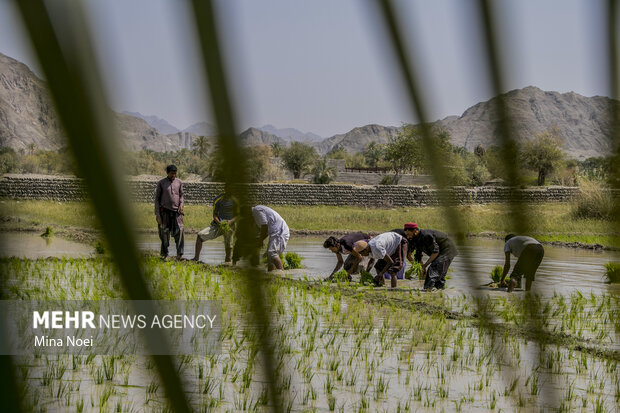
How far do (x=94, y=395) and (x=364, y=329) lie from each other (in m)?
3.48

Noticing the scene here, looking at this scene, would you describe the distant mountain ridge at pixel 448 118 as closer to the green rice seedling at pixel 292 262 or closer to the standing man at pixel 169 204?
the standing man at pixel 169 204

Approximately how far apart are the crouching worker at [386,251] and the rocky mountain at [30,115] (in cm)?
984

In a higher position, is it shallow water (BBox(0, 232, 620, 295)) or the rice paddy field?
shallow water (BBox(0, 232, 620, 295))

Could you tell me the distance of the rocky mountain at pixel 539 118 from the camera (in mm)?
548

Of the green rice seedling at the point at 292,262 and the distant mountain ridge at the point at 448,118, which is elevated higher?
the green rice seedling at the point at 292,262

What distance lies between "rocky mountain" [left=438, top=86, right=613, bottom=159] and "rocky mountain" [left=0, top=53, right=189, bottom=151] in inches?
9.6

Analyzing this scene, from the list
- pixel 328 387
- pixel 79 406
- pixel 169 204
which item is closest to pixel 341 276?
pixel 169 204

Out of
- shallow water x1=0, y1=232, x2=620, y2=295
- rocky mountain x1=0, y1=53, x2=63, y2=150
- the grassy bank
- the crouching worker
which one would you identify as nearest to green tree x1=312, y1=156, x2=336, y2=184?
the grassy bank

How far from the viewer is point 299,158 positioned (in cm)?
6156

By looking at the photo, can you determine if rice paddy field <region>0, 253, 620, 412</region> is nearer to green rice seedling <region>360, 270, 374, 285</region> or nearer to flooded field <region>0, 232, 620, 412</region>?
flooded field <region>0, 232, 620, 412</region>

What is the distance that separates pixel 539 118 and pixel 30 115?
435 millimetres

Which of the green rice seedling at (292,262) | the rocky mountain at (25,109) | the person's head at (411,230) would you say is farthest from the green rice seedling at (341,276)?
the rocky mountain at (25,109)

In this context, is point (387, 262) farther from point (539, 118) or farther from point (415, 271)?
point (539, 118)

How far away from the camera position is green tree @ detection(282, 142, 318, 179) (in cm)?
6109
